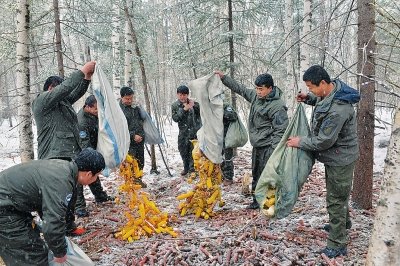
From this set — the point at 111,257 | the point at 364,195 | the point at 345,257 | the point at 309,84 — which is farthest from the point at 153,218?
the point at 364,195

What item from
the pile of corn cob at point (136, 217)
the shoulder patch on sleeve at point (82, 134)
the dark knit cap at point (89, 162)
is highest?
the shoulder patch on sleeve at point (82, 134)

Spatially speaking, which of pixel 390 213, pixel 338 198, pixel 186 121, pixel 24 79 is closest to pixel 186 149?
pixel 186 121

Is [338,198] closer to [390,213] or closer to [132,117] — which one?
[390,213]

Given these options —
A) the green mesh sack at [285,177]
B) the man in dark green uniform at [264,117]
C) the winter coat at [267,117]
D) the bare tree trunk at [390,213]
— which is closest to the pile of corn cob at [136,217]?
the green mesh sack at [285,177]

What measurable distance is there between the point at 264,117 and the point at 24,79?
4.90 m

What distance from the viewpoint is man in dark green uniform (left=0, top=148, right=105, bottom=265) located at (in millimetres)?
2610

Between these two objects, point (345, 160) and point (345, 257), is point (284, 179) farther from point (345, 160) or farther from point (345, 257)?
point (345, 257)

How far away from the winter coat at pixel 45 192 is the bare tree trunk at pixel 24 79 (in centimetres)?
369

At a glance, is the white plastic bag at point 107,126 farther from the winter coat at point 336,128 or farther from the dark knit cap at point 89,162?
the winter coat at point 336,128

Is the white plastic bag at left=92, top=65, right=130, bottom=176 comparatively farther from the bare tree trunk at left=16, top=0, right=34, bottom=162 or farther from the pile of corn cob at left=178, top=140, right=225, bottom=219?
the bare tree trunk at left=16, top=0, right=34, bottom=162

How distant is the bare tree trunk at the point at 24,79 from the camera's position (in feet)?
19.4

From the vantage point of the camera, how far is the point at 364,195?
16.7 ft

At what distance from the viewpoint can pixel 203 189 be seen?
5.16 m

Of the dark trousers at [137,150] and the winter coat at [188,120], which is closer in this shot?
the dark trousers at [137,150]
